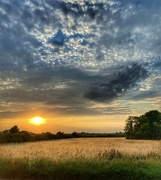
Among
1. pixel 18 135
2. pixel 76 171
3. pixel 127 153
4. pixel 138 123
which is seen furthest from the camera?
pixel 138 123

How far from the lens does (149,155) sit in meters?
23.2

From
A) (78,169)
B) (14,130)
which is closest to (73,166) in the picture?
(78,169)

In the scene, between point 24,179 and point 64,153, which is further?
point 64,153

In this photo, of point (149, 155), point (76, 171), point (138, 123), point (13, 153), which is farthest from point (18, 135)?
point (138, 123)

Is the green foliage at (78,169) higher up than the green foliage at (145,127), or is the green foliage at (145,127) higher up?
the green foliage at (145,127)

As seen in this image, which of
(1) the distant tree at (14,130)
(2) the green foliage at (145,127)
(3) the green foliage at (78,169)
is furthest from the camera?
(2) the green foliage at (145,127)

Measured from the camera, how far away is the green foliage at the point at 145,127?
72.8 meters

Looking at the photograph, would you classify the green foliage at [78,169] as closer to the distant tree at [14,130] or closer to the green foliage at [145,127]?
the distant tree at [14,130]

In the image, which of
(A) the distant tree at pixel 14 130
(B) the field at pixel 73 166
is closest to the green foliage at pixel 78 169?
(B) the field at pixel 73 166

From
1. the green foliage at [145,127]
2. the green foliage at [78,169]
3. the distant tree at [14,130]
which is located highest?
the green foliage at [145,127]

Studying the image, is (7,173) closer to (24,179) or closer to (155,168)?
(24,179)

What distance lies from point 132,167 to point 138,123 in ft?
196

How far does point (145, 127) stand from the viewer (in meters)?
73.1

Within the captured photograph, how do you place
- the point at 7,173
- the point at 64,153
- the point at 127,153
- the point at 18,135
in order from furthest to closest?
the point at 18,135
the point at 127,153
the point at 64,153
the point at 7,173
